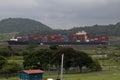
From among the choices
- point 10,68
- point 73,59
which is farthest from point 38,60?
point 10,68

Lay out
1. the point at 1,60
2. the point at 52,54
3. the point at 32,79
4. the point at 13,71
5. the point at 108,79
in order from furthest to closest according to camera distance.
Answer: the point at 52,54 < the point at 1,60 < the point at 13,71 < the point at 108,79 < the point at 32,79

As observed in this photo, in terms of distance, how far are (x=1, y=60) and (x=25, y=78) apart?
81.4 feet

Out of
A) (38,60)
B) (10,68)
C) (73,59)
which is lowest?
(10,68)

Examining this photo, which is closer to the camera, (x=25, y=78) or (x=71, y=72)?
(x=25, y=78)

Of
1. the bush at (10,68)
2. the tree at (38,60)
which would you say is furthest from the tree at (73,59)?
the bush at (10,68)

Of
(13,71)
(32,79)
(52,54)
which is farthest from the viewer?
(52,54)

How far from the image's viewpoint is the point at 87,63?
65.9 metres

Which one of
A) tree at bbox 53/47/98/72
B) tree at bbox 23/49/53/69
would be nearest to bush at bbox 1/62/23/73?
tree at bbox 23/49/53/69

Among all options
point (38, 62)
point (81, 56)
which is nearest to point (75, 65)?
point (81, 56)

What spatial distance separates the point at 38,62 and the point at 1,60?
7.18 m

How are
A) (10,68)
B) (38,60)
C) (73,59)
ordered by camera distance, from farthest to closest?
(38,60), (73,59), (10,68)

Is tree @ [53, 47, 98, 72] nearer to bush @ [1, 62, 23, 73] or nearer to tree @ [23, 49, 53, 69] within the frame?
tree @ [23, 49, 53, 69]

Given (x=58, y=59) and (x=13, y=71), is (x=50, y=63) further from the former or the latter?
(x=13, y=71)

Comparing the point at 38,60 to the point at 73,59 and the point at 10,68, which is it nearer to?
the point at 73,59
